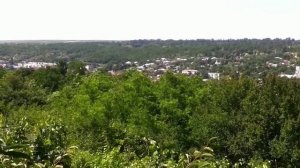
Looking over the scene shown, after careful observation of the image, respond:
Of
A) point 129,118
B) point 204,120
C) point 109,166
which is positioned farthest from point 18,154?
point 129,118

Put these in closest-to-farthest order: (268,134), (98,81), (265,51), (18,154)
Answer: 1. (18,154)
2. (268,134)
3. (98,81)
4. (265,51)

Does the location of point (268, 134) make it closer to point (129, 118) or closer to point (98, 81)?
point (129, 118)

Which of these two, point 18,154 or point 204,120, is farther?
point 204,120

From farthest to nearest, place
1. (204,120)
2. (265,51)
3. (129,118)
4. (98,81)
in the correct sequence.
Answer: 1. (265,51)
2. (98,81)
3. (129,118)
4. (204,120)

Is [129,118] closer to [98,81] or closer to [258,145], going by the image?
[98,81]

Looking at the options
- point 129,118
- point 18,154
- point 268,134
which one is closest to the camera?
point 18,154

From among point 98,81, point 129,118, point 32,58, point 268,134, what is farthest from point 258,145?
point 32,58

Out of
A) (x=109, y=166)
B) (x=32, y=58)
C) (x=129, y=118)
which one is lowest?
(x=32, y=58)

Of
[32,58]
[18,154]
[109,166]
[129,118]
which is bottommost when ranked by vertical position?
[32,58]

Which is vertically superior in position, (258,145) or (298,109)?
(298,109)
